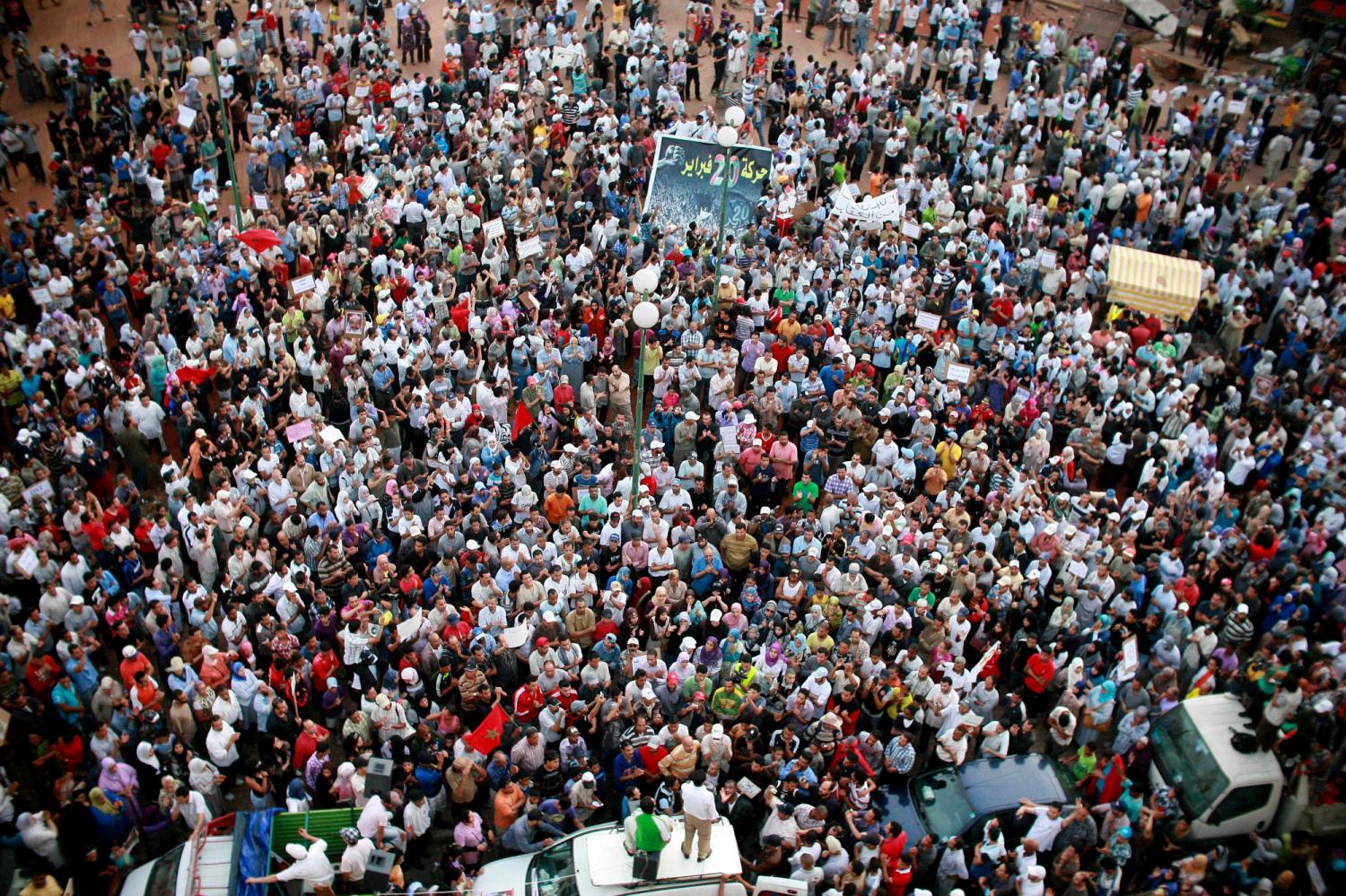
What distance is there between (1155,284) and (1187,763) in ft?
35.7

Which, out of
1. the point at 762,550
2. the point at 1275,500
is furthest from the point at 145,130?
the point at 1275,500

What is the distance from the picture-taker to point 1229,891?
12344mm

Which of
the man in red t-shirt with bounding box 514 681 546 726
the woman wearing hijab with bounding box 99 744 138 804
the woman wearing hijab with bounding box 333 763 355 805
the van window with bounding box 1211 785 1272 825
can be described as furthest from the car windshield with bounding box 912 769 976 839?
the woman wearing hijab with bounding box 99 744 138 804

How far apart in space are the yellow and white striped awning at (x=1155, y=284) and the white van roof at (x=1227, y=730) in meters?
9.48

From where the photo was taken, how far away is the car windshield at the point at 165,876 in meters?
11.3

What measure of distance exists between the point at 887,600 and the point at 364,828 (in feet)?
22.8

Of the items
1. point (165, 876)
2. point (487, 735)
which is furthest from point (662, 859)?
point (165, 876)

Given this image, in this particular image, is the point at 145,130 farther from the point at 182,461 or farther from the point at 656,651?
the point at 656,651

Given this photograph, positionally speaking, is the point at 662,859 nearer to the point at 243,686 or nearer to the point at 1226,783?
the point at 243,686

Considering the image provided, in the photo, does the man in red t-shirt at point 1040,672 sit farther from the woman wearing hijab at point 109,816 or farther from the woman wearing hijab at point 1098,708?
the woman wearing hijab at point 109,816

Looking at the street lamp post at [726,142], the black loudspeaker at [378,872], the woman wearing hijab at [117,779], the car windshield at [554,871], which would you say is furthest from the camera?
the street lamp post at [726,142]

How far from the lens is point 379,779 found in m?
12.3

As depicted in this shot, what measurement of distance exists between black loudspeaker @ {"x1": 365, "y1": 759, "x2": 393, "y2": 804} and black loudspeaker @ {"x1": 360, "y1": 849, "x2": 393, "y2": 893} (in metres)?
0.73

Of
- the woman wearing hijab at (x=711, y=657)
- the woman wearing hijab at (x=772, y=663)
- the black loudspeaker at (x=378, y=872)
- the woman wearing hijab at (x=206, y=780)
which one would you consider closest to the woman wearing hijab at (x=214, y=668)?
the woman wearing hijab at (x=206, y=780)
